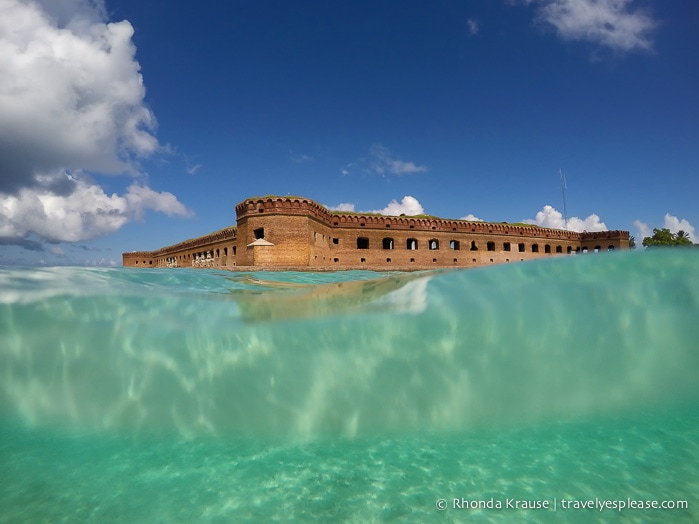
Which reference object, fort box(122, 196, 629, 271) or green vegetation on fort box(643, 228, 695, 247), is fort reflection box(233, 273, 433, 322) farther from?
green vegetation on fort box(643, 228, 695, 247)

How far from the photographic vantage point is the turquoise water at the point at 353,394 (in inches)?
150

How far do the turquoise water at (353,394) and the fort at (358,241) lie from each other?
10683 millimetres

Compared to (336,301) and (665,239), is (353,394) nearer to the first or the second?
(336,301)

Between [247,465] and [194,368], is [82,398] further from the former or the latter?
[247,465]

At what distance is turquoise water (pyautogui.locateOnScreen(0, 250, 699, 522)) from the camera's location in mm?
3805

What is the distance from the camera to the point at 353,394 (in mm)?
7402

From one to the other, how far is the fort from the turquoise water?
1068 cm

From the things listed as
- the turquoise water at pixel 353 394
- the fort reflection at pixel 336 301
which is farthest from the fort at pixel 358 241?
the turquoise water at pixel 353 394

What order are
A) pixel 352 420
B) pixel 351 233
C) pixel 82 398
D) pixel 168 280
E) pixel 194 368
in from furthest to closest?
pixel 351 233 → pixel 168 280 → pixel 194 368 → pixel 82 398 → pixel 352 420

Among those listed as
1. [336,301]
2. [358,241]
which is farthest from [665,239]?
[336,301]

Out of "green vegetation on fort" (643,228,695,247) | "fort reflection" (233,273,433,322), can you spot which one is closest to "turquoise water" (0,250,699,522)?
"fort reflection" (233,273,433,322)

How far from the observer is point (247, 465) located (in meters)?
4.49

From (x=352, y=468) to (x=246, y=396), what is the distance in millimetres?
4121

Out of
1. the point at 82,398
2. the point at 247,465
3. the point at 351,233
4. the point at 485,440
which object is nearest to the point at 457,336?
the point at 485,440
